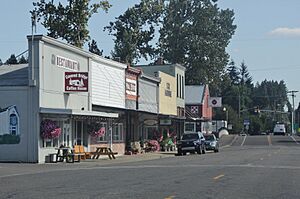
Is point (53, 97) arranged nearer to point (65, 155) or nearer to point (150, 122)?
point (65, 155)

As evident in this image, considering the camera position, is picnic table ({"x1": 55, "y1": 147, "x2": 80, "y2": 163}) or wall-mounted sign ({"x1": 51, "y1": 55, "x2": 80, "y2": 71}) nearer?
picnic table ({"x1": 55, "y1": 147, "x2": 80, "y2": 163})

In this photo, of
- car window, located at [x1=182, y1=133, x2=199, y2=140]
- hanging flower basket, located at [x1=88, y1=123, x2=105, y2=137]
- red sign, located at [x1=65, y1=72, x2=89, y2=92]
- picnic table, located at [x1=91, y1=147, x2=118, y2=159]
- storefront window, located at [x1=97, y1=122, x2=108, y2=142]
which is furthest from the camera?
car window, located at [x1=182, y1=133, x2=199, y2=140]

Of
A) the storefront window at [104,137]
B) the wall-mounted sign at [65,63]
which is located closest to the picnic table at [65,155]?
the wall-mounted sign at [65,63]

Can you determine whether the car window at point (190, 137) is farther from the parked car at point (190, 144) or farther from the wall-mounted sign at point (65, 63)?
the wall-mounted sign at point (65, 63)

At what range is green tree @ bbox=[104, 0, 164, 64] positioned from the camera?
87562mm

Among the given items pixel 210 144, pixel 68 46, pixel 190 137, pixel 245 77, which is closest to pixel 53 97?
pixel 68 46

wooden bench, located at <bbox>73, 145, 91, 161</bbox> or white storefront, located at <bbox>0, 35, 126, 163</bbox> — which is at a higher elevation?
white storefront, located at <bbox>0, 35, 126, 163</bbox>

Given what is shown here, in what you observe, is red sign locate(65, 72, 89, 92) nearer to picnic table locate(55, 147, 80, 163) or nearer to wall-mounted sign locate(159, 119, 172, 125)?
picnic table locate(55, 147, 80, 163)

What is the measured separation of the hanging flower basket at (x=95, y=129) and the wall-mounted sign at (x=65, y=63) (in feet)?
13.1

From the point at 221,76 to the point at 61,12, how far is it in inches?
1412

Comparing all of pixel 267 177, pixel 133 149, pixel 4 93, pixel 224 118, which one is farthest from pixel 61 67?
pixel 224 118

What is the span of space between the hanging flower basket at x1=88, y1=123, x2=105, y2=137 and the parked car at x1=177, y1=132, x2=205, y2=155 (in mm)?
10509

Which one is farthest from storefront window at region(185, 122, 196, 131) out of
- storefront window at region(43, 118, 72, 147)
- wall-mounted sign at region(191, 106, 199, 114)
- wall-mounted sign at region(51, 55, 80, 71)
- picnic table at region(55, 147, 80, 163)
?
picnic table at region(55, 147, 80, 163)

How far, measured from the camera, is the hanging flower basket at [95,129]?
42375mm
